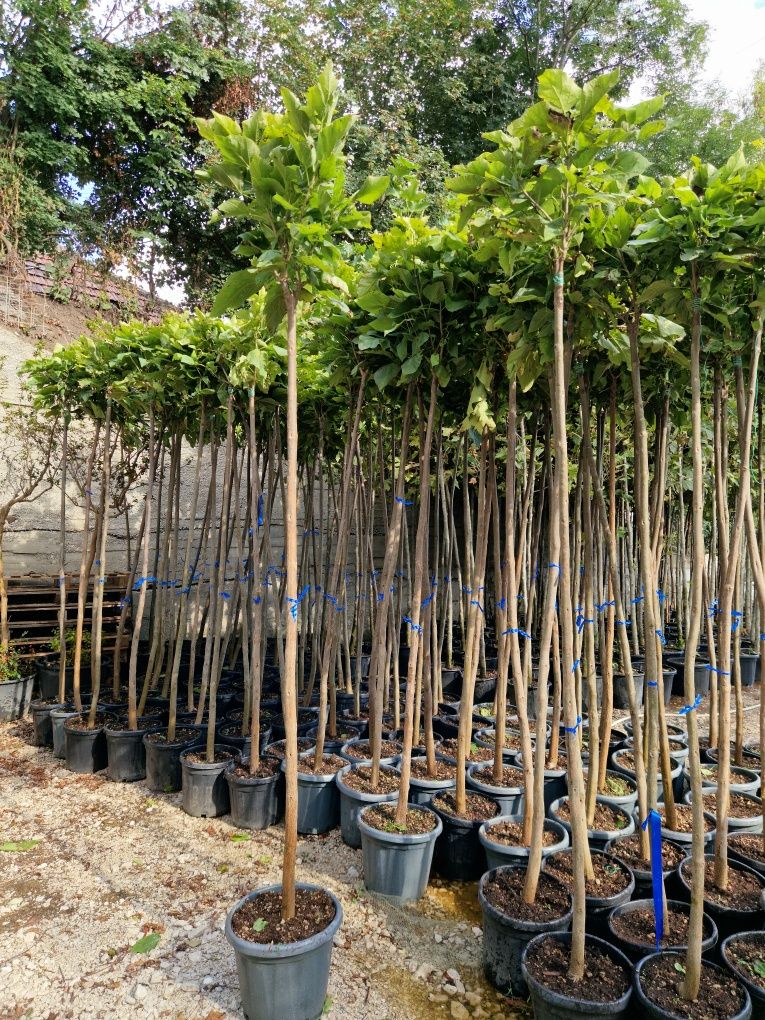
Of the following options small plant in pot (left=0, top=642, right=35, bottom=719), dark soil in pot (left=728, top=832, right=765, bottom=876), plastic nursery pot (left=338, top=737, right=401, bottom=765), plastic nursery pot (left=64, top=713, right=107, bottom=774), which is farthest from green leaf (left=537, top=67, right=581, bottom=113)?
small plant in pot (left=0, top=642, right=35, bottom=719)

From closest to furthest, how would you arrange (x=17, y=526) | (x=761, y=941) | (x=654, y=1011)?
(x=654, y=1011) < (x=761, y=941) < (x=17, y=526)

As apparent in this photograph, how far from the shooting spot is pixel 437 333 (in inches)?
115

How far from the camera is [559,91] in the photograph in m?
1.88

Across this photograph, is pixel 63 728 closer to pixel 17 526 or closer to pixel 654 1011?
pixel 17 526

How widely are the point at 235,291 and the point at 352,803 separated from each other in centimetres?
254

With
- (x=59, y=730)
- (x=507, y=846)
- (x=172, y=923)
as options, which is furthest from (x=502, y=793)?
(x=59, y=730)

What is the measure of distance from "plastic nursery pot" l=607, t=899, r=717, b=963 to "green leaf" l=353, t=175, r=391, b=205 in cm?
265

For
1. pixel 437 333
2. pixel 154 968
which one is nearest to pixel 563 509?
pixel 437 333

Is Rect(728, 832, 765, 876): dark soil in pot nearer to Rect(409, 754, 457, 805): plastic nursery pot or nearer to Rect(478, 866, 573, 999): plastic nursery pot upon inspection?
Rect(478, 866, 573, 999): plastic nursery pot

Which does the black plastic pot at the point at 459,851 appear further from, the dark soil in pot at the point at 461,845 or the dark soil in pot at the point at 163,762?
the dark soil in pot at the point at 163,762

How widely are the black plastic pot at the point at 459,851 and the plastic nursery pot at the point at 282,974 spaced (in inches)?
40.1

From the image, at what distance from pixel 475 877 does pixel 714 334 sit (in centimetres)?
264

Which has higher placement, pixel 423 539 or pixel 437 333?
pixel 437 333

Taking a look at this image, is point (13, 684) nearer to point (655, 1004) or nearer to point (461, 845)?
point (461, 845)
